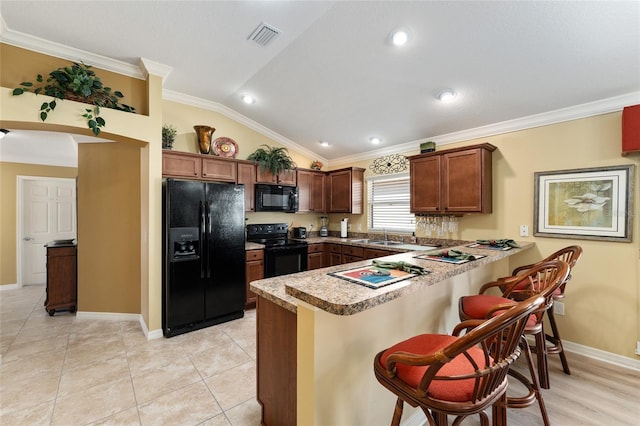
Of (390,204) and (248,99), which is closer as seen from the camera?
(248,99)

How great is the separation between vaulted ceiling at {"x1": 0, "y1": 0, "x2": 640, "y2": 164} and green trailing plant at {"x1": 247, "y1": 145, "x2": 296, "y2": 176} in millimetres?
1080

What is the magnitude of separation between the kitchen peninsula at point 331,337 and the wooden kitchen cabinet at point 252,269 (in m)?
2.19

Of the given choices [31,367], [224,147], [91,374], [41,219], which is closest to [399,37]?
[224,147]

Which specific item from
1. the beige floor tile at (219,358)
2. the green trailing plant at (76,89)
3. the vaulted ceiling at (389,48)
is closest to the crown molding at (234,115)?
the vaulted ceiling at (389,48)

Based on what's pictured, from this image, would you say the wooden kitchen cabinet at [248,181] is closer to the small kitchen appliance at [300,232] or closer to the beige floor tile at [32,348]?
the small kitchen appliance at [300,232]

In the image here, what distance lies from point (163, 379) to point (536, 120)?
4.45 metres

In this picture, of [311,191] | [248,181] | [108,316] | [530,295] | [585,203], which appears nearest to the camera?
[530,295]

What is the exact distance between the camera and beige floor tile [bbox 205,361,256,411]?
6.68 ft

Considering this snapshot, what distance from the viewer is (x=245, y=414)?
189 cm

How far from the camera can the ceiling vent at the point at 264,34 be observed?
2508 mm

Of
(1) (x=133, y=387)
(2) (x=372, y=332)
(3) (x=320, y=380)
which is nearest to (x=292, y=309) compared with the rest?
(3) (x=320, y=380)

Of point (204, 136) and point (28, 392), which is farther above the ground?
point (204, 136)

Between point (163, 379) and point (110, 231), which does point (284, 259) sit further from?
point (110, 231)

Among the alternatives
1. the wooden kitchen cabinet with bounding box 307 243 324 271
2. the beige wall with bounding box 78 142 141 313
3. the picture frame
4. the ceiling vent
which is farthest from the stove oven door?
the picture frame
